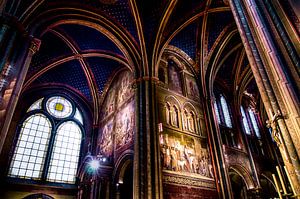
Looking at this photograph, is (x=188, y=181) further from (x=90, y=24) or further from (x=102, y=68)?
(x=102, y=68)

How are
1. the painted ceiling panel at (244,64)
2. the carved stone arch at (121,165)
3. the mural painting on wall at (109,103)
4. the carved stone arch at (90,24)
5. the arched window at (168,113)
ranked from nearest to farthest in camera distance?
1. the carved stone arch at (90,24)
2. the carved stone arch at (121,165)
3. the arched window at (168,113)
4. the mural painting on wall at (109,103)
5. the painted ceiling panel at (244,64)

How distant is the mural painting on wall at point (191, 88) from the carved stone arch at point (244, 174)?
4.94m

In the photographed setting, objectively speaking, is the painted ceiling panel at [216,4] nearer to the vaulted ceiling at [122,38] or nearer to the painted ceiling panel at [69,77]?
the vaulted ceiling at [122,38]

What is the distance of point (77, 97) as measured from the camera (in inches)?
664

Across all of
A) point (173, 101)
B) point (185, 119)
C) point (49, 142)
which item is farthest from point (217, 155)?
point (49, 142)

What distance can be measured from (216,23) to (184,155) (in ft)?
28.0

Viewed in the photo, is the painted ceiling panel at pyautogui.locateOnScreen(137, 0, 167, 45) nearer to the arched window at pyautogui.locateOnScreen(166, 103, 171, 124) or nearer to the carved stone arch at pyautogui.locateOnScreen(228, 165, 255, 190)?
the arched window at pyautogui.locateOnScreen(166, 103, 171, 124)

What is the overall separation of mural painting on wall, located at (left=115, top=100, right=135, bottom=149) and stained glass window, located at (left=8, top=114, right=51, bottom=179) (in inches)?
221

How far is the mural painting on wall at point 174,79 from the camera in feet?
41.9

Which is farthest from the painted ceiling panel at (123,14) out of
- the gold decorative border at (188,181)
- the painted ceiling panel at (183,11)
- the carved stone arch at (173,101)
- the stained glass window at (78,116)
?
the stained glass window at (78,116)

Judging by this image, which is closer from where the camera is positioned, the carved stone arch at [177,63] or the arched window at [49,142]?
the arched window at [49,142]

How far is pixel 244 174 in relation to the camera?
13.3 metres

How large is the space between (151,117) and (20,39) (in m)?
6.01

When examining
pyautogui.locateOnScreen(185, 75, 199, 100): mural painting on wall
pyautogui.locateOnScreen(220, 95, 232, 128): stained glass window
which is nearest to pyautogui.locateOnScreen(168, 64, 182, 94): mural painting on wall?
pyautogui.locateOnScreen(185, 75, 199, 100): mural painting on wall
